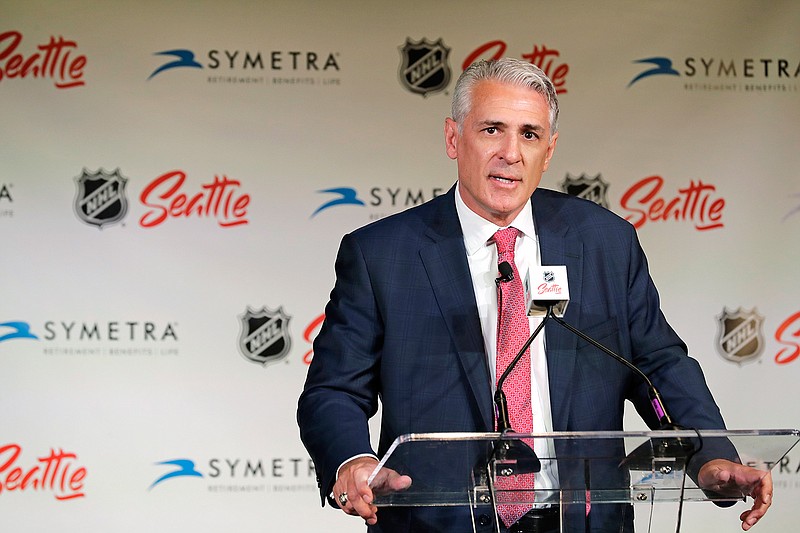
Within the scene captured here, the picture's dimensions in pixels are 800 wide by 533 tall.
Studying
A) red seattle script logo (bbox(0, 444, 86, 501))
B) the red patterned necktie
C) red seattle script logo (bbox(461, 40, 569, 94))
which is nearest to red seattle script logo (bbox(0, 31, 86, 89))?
red seattle script logo (bbox(0, 444, 86, 501))

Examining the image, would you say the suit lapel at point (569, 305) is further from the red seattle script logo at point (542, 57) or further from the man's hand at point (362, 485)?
the red seattle script logo at point (542, 57)

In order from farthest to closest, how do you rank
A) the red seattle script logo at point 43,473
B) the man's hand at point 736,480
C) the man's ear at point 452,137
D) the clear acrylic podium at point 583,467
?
the red seattle script logo at point 43,473, the man's ear at point 452,137, the man's hand at point 736,480, the clear acrylic podium at point 583,467

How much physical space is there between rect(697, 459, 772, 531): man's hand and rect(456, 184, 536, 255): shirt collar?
79 centimetres

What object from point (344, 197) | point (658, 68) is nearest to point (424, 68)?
point (344, 197)

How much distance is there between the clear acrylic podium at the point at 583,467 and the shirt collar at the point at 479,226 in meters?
0.74

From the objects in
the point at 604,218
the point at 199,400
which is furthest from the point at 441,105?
the point at 604,218

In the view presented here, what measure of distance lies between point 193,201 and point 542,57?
4.74 feet

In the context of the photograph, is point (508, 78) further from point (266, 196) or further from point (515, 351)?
point (266, 196)

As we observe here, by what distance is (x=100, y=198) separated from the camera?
3924 millimetres

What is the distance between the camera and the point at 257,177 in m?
4.01

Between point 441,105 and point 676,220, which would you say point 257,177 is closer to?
point 441,105

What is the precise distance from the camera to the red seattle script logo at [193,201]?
3.96 m

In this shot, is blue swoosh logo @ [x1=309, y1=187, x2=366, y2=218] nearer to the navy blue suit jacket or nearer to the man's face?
the navy blue suit jacket

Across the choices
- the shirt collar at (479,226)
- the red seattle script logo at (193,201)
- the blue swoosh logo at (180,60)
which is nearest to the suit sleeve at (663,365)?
the shirt collar at (479,226)
